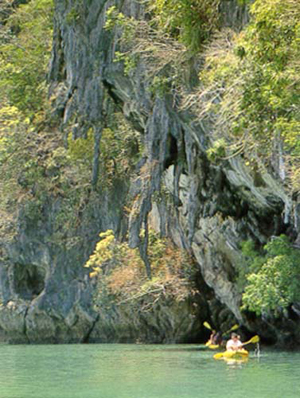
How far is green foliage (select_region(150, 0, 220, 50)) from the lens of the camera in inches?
872

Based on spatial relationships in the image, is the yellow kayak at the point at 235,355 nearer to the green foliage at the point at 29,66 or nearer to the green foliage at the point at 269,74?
the green foliage at the point at 269,74

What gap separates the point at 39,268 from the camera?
39.9m

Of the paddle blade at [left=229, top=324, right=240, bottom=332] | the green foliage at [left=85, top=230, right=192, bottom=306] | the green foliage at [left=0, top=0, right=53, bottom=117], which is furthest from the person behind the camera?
the green foliage at [left=0, top=0, right=53, bottom=117]

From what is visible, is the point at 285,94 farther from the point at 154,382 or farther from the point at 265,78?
the point at 154,382

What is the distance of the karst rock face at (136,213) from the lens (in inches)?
998

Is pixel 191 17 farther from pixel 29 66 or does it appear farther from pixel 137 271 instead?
pixel 29 66

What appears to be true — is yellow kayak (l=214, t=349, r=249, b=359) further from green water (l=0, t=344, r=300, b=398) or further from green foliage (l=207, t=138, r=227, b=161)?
green foliage (l=207, t=138, r=227, b=161)

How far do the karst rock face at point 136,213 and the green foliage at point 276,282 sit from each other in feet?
3.50

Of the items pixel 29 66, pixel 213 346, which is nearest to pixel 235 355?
pixel 213 346

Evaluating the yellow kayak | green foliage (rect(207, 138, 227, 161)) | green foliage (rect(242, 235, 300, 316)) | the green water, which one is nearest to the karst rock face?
green foliage (rect(242, 235, 300, 316))

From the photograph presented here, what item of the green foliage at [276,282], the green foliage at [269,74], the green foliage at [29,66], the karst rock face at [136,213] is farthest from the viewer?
the green foliage at [29,66]

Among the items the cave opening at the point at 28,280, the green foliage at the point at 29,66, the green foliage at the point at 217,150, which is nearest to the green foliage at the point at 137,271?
the cave opening at the point at 28,280

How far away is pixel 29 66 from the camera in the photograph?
3800 cm

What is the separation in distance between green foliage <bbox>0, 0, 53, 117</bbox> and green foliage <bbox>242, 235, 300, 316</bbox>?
47.6 feet
